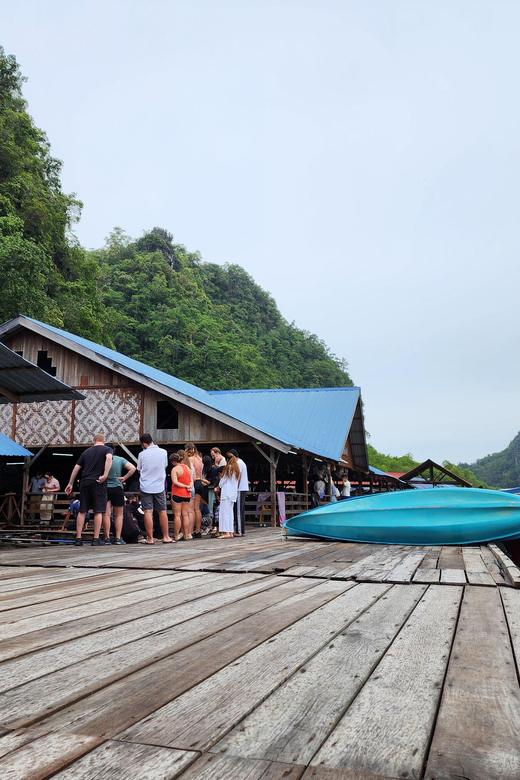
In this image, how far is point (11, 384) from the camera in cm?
898

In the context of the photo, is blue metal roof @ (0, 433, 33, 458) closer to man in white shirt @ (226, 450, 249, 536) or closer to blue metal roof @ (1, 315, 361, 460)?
blue metal roof @ (1, 315, 361, 460)

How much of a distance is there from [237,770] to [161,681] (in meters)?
0.72

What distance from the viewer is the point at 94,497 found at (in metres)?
9.13

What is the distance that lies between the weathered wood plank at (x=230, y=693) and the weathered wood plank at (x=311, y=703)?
4cm

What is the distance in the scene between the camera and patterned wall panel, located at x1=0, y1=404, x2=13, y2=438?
61.8 feet

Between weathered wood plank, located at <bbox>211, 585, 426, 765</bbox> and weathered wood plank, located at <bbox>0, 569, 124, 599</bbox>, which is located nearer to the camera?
weathered wood plank, located at <bbox>211, 585, 426, 765</bbox>

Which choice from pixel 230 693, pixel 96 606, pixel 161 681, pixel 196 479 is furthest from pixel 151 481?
pixel 230 693

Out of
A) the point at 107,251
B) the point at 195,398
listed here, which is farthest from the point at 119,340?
the point at 195,398

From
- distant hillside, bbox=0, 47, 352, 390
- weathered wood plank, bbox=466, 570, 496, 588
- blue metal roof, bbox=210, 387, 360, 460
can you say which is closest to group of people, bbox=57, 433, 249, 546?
weathered wood plank, bbox=466, 570, 496, 588

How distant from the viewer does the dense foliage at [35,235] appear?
26.5 m

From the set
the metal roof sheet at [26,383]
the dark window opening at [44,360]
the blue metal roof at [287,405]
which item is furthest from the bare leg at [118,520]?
the dark window opening at [44,360]

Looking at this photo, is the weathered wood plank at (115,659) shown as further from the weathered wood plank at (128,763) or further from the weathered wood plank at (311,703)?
the weathered wood plank at (311,703)

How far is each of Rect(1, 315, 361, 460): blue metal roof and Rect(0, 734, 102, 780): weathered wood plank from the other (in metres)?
15.1

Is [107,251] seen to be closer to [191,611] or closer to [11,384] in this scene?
[11,384]
